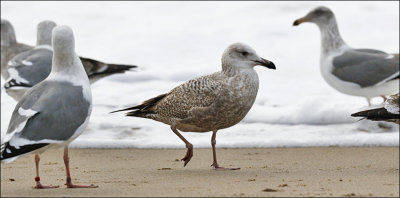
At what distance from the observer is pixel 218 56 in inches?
515

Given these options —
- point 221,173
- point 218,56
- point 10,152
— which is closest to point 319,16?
point 218,56

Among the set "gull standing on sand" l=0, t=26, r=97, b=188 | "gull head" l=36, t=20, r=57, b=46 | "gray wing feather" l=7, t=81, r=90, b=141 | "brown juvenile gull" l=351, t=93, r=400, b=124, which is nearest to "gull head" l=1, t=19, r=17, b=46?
"gull head" l=36, t=20, r=57, b=46

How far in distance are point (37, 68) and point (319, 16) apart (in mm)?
Result: 3836

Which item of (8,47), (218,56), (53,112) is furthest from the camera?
(218,56)

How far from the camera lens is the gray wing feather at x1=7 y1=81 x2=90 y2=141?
4785mm

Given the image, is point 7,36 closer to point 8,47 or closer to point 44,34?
point 8,47

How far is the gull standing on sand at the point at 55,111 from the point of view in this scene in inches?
185

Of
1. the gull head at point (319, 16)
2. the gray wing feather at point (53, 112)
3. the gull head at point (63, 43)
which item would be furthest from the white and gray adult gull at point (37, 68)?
the gray wing feather at point (53, 112)

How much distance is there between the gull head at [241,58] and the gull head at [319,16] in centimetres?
442

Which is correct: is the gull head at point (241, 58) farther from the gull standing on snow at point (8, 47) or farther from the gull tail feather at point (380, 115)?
the gull standing on snow at point (8, 47)

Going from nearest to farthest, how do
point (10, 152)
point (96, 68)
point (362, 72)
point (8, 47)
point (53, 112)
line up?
point (10, 152)
point (53, 112)
point (96, 68)
point (362, 72)
point (8, 47)


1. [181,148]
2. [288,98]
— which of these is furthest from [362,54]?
[181,148]

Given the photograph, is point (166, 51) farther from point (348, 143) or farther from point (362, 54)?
point (348, 143)

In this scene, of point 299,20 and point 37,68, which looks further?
point 299,20
